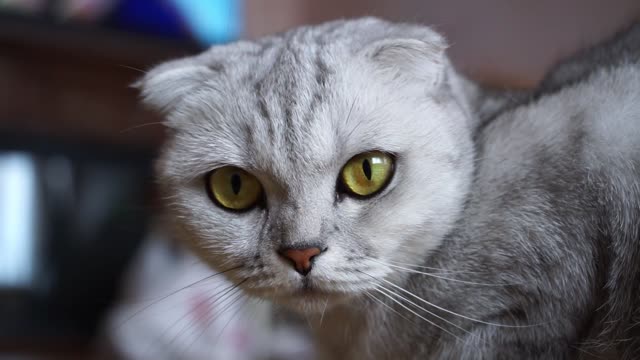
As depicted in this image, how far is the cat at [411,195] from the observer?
70 cm

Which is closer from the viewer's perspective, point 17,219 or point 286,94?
point 286,94

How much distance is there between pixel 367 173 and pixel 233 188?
0.54ft

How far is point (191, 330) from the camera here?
5.49ft

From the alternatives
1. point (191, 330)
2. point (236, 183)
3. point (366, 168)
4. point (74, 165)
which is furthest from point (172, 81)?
point (74, 165)

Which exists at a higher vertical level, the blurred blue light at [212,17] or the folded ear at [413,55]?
the blurred blue light at [212,17]

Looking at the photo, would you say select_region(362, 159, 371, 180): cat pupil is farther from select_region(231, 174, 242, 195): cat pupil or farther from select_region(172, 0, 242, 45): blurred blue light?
select_region(172, 0, 242, 45): blurred blue light

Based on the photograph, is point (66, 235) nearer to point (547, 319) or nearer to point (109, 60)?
point (109, 60)

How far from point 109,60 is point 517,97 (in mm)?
1829

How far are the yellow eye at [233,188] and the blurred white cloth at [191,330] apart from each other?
2.31 feet

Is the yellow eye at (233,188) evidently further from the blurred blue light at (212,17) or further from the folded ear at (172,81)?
the blurred blue light at (212,17)

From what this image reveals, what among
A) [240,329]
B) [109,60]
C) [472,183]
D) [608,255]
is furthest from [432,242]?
[109,60]

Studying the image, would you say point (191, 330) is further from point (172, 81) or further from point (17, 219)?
point (172, 81)

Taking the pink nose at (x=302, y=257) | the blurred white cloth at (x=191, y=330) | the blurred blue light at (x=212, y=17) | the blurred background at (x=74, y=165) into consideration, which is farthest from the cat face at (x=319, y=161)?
the blurred blue light at (x=212, y=17)

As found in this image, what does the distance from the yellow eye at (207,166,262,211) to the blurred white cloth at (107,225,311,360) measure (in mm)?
703
